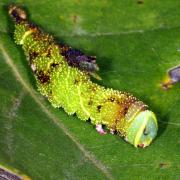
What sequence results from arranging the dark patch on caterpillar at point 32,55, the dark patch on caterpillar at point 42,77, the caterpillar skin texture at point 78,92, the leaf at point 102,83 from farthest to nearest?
the dark patch on caterpillar at point 32,55 → the dark patch on caterpillar at point 42,77 → the caterpillar skin texture at point 78,92 → the leaf at point 102,83

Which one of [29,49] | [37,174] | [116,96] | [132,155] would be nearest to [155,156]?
[132,155]

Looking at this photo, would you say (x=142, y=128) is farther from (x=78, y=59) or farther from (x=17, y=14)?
(x=17, y=14)

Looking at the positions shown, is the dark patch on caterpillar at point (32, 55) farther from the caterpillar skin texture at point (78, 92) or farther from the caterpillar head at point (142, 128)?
the caterpillar head at point (142, 128)

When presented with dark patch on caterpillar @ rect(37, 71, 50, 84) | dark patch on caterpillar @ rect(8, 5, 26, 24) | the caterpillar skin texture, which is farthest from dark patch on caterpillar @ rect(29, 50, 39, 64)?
dark patch on caterpillar @ rect(8, 5, 26, 24)

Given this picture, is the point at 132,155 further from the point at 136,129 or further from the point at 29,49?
the point at 29,49

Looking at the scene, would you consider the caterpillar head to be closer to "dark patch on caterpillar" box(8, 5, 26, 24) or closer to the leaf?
the leaf

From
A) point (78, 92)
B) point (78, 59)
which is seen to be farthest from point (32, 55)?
point (78, 92)

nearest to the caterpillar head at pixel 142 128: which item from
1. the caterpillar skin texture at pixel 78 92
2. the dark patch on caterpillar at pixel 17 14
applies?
the caterpillar skin texture at pixel 78 92
